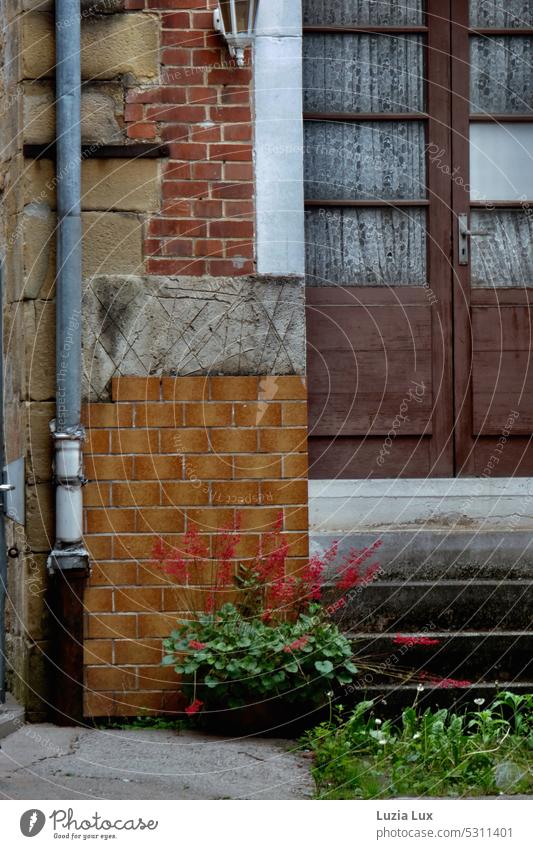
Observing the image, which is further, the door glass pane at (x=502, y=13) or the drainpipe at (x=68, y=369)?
the door glass pane at (x=502, y=13)

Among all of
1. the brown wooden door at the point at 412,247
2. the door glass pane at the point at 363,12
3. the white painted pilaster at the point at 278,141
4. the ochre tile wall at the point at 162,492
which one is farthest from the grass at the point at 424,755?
the door glass pane at the point at 363,12

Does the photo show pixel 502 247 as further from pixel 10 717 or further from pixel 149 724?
pixel 10 717

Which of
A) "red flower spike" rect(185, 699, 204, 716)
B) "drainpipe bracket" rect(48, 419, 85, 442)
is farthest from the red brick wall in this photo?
"red flower spike" rect(185, 699, 204, 716)

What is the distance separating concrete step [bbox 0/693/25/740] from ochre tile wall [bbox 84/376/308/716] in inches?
10.9

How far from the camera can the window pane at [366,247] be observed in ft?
18.4

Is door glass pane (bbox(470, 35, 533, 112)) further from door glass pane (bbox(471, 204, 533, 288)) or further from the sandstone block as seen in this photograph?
the sandstone block

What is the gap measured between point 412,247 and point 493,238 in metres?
0.39

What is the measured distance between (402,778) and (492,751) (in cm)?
38

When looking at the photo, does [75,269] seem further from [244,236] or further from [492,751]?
[492,751]

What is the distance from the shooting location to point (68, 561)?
4977mm

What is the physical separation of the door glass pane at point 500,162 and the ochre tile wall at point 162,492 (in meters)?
1.45

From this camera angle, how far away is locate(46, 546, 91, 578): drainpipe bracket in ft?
16.3

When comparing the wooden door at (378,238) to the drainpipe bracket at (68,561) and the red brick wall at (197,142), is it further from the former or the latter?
the drainpipe bracket at (68,561)
